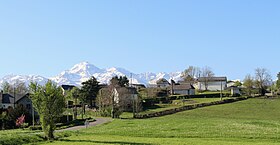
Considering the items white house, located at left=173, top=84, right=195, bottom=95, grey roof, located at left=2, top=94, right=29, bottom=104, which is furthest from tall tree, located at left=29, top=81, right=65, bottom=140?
white house, located at left=173, top=84, right=195, bottom=95

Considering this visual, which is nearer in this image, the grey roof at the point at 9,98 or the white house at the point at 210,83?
the grey roof at the point at 9,98

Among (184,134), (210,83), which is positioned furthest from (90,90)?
(210,83)

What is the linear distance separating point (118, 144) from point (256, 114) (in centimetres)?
5940

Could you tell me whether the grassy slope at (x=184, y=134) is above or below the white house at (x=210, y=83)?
below

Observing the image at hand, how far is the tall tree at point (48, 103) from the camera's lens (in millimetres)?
37625

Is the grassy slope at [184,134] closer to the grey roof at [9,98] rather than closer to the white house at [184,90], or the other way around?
the grey roof at [9,98]

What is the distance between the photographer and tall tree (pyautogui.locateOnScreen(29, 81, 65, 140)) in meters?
37.6

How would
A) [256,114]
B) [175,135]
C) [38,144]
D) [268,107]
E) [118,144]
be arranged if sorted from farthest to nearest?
[268,107] → [256,114] → [175,135] → [38,144] → [118,144]

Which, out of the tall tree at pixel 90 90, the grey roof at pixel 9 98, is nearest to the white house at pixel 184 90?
the tall tree at pixel 90 90

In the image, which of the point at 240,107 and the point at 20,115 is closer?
the point at 20,115

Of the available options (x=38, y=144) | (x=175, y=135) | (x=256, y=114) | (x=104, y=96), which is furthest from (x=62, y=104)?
(x=104, y=96)

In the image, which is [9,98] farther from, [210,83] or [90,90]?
[210,83]

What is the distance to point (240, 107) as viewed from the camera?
3743 inches

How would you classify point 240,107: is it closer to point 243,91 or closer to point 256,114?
point 256,114
